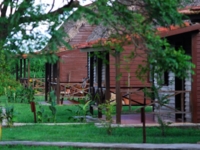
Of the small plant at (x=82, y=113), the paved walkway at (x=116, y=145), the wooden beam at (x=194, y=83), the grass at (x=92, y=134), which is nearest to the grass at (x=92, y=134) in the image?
the grass at (x=92, y=134)

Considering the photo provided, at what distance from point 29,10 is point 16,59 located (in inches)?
27.3

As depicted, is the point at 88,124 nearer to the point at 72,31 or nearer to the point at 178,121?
the point at 178,121

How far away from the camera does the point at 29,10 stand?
8062 millimetres

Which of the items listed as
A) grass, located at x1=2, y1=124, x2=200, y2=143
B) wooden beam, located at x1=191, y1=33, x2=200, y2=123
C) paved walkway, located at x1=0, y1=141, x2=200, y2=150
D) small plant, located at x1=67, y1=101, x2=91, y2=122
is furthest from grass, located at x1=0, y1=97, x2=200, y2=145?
small plant, located at x1=67, y1=101, x2=91, y2=122

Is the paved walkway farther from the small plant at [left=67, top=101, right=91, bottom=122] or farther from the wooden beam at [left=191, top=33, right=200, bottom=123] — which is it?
the small plant at [left=67, top=101, right=91, bottom=122]

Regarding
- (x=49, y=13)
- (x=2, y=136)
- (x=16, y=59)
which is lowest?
(x=2, y=136)

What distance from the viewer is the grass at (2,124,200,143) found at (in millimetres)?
14094

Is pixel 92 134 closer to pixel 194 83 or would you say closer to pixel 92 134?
pixel 92 134

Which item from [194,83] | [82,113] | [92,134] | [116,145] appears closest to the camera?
[116,145]

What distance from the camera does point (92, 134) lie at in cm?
1522

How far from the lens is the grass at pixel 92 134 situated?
14094 millimetres

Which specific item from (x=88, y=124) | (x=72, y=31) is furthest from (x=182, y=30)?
(x=72, y=31)

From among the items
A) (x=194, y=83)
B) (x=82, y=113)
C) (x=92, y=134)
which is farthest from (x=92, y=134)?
(x=82, y=113)

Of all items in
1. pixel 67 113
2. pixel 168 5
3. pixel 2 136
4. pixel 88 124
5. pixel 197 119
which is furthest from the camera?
pixel 67 113
